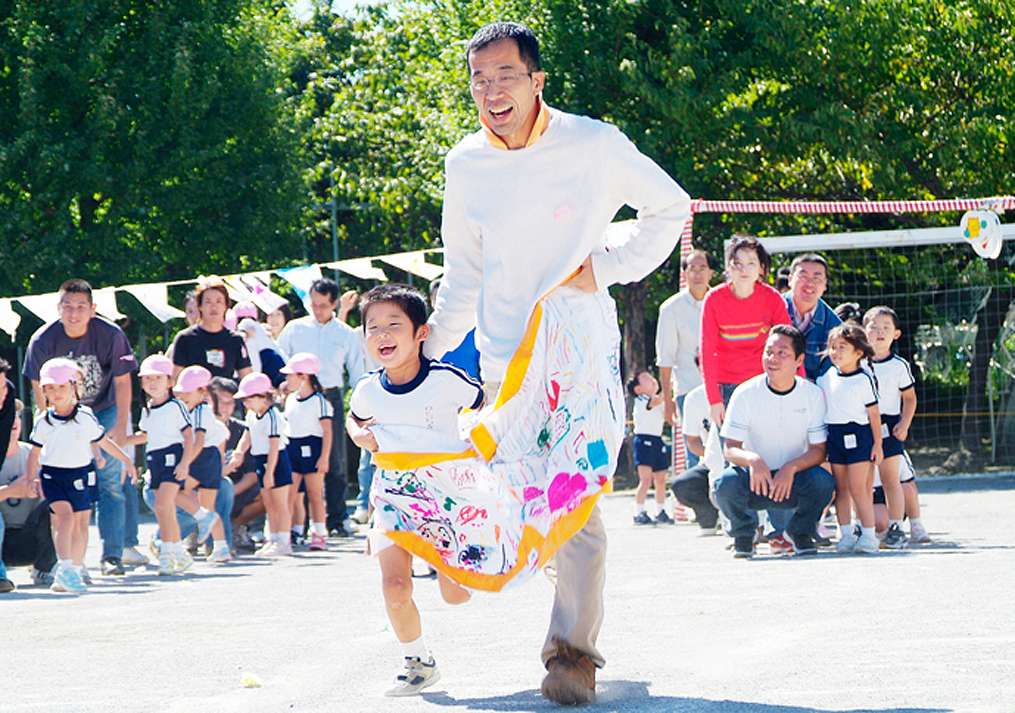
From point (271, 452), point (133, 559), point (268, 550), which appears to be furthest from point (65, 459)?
point (268, 550)

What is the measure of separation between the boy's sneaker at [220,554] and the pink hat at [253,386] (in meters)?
1.12

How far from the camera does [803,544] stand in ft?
29.1

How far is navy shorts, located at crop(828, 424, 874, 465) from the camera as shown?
29.1 feet

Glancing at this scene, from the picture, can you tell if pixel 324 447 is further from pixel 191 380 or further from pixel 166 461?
pixel 166 461

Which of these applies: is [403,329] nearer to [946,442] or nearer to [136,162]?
[946,442]

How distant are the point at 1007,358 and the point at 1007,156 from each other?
2.97m

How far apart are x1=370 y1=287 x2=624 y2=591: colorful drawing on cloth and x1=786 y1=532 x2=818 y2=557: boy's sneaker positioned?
15.0ft

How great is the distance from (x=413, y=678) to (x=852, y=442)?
4921mm

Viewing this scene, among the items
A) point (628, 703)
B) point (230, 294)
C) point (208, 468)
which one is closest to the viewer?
point (628, 703)

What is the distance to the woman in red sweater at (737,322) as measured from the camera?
9.34 metres

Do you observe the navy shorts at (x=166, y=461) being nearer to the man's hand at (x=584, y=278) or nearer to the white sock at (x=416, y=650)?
the white sock at (x=416, y=650)

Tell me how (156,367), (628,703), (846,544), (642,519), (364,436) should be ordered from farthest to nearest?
(642,519) < (156,367) < (846,544) < (364,436) < (628,703)

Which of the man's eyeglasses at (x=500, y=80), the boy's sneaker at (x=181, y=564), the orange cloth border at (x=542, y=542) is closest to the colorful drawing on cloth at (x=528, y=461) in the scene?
the orange cloth border at (x=542, y=542)

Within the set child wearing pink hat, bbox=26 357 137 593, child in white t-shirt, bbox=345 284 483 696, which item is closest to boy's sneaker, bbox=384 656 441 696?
child in white t-shirt, bbox=345 284 483 696
